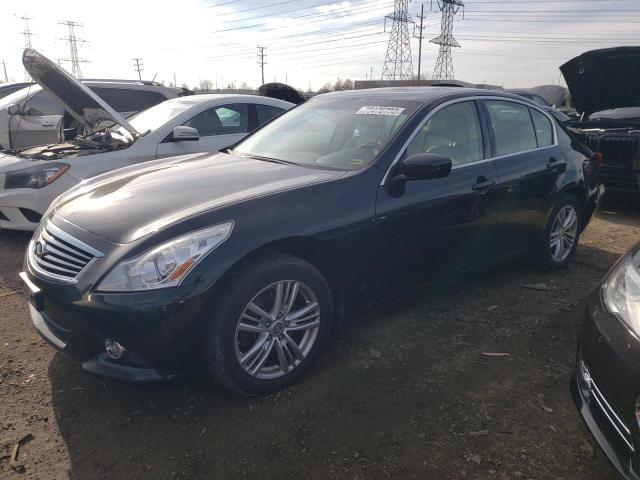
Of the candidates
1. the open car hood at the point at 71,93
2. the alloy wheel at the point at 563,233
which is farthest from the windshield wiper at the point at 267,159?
the alloy wheel at the point at 563,233

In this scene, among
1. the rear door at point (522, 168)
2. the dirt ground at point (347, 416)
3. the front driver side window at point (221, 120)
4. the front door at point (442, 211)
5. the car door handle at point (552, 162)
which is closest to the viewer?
the dirt ground at point (347, 416)

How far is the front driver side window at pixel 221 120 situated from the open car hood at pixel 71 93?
779mm

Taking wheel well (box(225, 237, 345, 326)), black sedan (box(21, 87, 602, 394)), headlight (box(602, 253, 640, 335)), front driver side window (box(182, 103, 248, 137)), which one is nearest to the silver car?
front driver side window (box(182, 103, 248, 137))

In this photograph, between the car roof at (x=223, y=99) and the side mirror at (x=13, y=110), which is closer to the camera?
the car roof at (x=223, y=99)

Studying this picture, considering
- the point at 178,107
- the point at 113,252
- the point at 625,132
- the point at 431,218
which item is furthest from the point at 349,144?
the point at 625,132

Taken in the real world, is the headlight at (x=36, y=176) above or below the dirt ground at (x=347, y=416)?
above

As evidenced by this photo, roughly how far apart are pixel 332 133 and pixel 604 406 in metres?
2.34

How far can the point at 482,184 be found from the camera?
348 centimetres

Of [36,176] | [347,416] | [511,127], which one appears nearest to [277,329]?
[347,416]

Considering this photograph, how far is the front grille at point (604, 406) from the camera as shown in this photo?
177cm

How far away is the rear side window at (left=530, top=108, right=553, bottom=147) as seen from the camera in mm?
4199

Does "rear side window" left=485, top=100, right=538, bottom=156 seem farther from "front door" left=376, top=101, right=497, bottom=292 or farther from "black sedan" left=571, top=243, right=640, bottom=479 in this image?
"black sedan" left=571, top=243, right=640, bottom=479

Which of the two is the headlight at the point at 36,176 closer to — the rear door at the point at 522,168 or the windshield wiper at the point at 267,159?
the windshield wiper at the point at 267,159

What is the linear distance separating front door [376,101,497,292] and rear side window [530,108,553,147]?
0.86m
